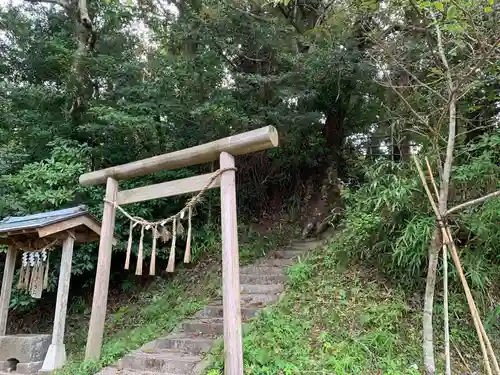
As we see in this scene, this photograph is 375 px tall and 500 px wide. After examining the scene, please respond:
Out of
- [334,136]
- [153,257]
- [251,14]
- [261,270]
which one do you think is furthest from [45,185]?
[334,136]

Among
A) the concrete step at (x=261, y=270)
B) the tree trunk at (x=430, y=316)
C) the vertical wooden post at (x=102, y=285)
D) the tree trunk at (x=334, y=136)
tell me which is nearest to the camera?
the tree trunk at (x=430, y=316)

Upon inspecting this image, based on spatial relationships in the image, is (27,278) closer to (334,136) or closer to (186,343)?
(186,343)

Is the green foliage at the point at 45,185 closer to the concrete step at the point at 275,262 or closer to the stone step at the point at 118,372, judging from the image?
the stone step at the point at 118,372

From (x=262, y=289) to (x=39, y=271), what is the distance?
10.3 ft

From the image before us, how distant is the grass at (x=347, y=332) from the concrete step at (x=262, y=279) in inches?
33.2

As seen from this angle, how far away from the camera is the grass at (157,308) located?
4.82 metres

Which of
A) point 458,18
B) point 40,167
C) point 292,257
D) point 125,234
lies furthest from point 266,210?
point 458,18

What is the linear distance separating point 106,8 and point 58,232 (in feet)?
19.3

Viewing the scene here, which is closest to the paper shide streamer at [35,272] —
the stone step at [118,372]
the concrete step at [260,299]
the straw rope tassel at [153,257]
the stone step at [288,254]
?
the stone step at [118,372]

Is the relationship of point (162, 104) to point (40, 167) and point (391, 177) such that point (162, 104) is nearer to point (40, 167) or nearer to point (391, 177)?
point (40, 167)

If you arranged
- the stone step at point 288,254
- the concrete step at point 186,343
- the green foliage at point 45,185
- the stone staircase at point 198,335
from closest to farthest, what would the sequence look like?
the stone staircase at point 198,335 < the concrete step at point 186,343 < the green foliage at point 45,185 < the stone step at point 288,254

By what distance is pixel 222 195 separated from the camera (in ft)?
12.6

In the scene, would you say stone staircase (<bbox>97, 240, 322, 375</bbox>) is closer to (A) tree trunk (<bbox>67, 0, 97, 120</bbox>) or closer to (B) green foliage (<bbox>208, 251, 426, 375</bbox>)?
(B) green foliage (<bbox>208, 251, 426, 375</bbox>)

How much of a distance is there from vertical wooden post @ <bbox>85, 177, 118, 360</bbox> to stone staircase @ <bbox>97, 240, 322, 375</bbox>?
37 centimetres
